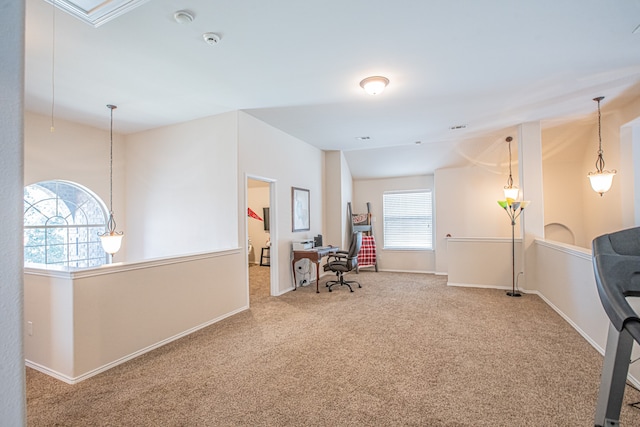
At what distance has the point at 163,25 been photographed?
2.37 meters

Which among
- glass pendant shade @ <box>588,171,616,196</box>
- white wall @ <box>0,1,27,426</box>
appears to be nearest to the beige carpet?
white wall @ <box>0,1,27,426</box>

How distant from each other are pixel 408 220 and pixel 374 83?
15.2ft

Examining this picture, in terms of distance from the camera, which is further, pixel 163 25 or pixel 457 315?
pixel 457 315

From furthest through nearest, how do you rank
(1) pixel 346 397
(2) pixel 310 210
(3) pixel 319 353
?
(2) pixel 310 210, (3) pixel 319 353, (1) pixel 346 397

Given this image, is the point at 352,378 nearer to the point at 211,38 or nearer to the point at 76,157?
the point at 211,38

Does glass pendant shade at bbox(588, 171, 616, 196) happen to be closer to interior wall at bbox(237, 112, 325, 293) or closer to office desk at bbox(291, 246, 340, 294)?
office desk at bbox(291, 246, 340, 294)

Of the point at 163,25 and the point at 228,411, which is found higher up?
the point at 163,25

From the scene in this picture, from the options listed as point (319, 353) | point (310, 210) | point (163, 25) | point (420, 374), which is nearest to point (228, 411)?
point (319, 353)

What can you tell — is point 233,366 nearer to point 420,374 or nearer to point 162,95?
point 420,374

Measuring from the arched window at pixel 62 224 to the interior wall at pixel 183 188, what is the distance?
502 mm

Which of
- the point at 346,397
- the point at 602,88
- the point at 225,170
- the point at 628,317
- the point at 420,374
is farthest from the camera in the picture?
the point at 225,170

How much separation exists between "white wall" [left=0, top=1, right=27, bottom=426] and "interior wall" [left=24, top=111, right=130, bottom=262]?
Result: 14.3 ft

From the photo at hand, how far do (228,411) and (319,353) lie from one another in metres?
1.05

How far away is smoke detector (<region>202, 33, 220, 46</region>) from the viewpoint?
8.14 ft
